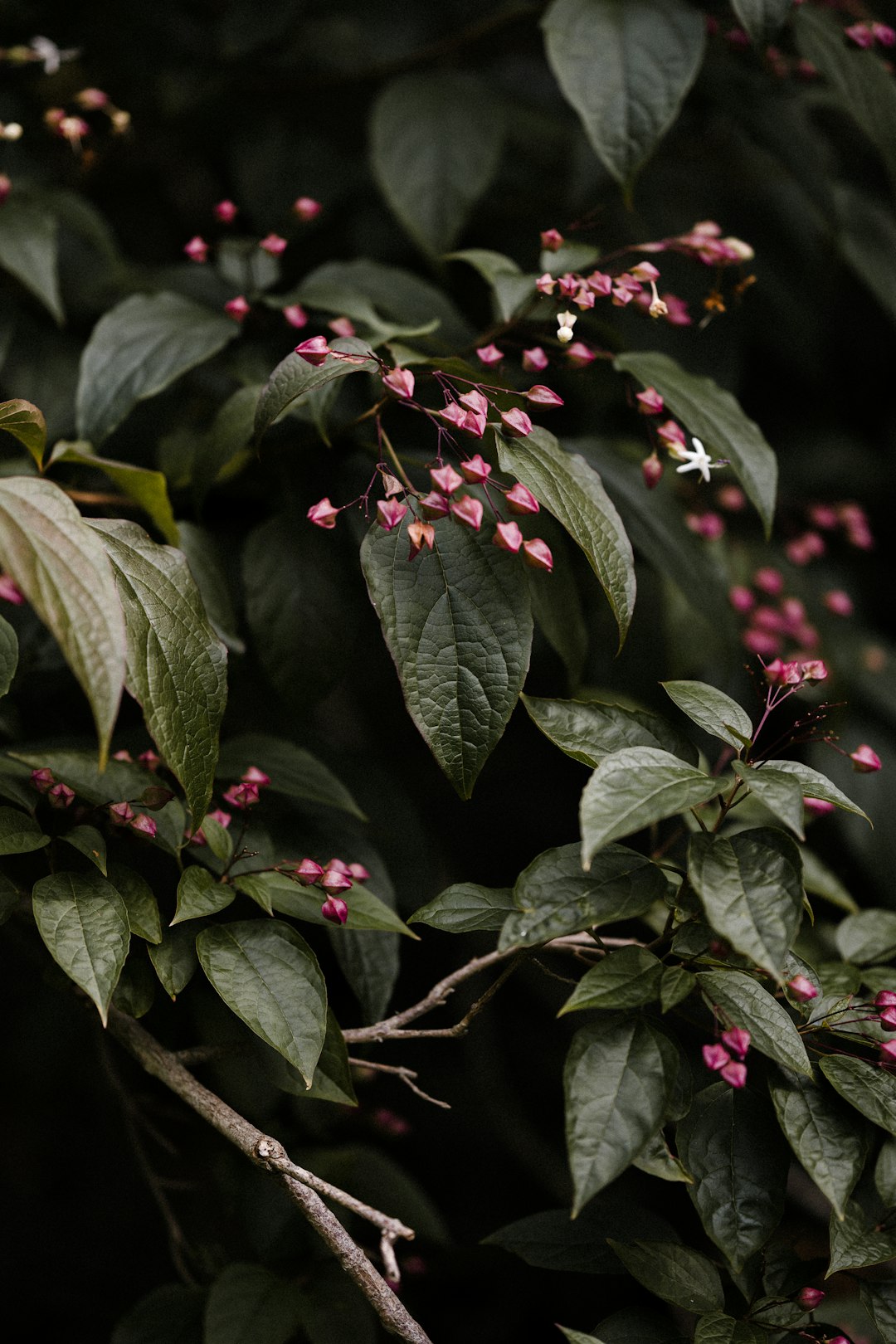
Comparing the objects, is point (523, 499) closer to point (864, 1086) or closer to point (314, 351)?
point (314, 351)

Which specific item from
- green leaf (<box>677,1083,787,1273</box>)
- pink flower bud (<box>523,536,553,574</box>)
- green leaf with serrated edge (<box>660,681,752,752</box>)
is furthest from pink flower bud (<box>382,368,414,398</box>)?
green leaf (<box>677,1083,787,1273</box>)

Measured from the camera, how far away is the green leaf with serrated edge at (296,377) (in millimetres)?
689

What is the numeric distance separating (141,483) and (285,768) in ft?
0.82

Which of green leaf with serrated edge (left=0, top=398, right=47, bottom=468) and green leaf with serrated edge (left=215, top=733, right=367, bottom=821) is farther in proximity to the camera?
green leaf with serrated edge (left=215, top=733, right=367, bottom=821)

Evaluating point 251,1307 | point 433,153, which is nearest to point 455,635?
point 251,1307

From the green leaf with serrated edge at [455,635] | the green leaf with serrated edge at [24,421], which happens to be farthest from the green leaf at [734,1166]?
the green leaf with serrated edge at [24,421]

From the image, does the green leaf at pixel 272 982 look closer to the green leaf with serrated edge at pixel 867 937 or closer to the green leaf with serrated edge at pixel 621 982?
the green leaf with serrated edge at pixel 621 982

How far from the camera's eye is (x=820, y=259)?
1.55 m

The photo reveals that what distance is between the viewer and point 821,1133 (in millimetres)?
654

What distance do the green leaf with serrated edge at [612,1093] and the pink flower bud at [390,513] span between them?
0.33 metres

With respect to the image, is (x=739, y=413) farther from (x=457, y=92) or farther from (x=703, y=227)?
(x=457, y=92)

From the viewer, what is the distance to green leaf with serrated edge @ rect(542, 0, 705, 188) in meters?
0.98

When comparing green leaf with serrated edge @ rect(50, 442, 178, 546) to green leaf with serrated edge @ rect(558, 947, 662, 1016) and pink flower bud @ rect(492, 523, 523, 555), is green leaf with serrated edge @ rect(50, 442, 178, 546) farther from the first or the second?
green leaf with serrated edge @ rect(558, 947, 662, 1016)

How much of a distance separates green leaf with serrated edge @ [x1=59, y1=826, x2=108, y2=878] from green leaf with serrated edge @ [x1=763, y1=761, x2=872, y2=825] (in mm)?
428
